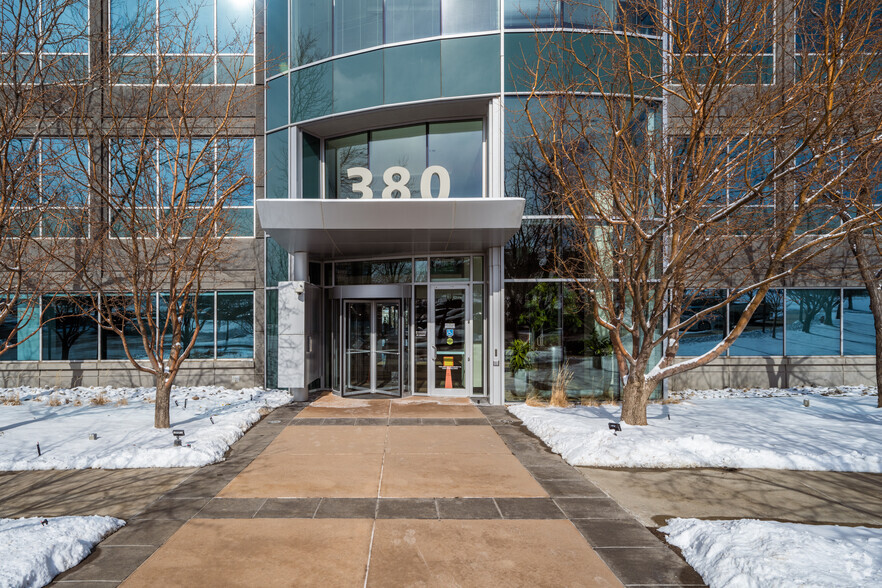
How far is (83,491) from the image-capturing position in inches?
245

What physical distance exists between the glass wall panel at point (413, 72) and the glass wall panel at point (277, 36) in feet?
10.9

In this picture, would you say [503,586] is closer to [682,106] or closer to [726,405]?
[726,405]

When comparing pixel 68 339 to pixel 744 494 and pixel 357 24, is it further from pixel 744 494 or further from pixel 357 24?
pixel 744 494

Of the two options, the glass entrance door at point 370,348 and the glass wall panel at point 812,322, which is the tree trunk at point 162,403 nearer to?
the glass entrance door at point 370,348

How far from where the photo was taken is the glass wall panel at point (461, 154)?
44.3 feet

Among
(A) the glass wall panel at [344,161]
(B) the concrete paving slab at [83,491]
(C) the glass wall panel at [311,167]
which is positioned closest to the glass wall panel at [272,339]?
(C) the glass wall panel at [311,167]

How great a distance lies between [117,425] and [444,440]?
6130mm

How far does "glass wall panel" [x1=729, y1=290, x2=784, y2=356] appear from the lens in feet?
47.5

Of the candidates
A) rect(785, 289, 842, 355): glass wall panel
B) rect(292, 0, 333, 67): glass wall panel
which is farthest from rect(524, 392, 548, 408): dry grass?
rect(292, 0, 333, 67): glass wall panel

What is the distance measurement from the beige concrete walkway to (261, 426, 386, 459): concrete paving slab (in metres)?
0.11

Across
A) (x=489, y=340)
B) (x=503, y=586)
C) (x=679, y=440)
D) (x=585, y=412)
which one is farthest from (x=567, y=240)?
(x=503, y=586)

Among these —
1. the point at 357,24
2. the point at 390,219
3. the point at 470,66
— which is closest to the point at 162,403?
the point at 390,219

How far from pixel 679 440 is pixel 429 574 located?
5160 millimetres

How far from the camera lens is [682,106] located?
13.1 metres
